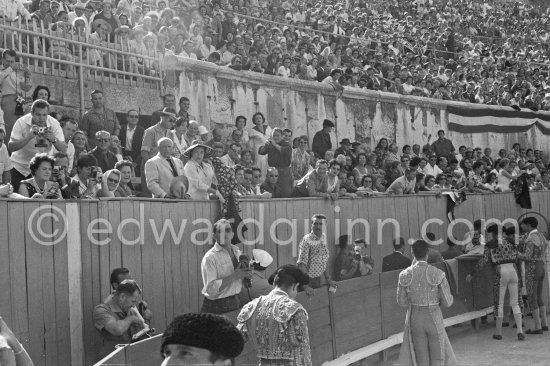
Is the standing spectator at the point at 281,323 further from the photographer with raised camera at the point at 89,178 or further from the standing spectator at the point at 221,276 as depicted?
the photographer with raised camera at the point at 89,178

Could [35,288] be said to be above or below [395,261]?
above

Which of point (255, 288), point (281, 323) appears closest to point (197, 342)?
point (281, 323)

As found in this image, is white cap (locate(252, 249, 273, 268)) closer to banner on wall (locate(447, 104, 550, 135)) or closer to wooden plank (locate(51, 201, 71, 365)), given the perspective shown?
wooden plank (locate(51, 201, 71, 365))

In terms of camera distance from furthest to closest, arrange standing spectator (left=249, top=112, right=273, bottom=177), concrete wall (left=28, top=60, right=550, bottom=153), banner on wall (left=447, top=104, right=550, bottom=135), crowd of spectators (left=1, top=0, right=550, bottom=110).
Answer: banner on wall (left=447, top=104, right=550, bottom=135), standing spectator (left=249, top=112, right=273, bottom=177), crowd of spectators (left=1, top=0, right=550, bottom=110), concrete wall (left=28, top=60, right=550, bottom=153)

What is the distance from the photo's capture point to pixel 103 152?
10.6 meters

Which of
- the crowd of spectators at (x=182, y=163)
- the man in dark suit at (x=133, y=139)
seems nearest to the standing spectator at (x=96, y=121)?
the crowd of spectators at (x=182, y=163)

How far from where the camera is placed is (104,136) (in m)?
10.6

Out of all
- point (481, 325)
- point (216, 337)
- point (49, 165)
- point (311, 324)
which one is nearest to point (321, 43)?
point (481, 325)

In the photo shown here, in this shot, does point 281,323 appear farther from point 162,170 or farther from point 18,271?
point 162,170

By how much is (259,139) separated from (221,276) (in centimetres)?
639

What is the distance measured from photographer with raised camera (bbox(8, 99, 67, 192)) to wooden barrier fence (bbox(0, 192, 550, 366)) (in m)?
1.13

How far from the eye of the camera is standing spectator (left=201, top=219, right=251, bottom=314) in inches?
338

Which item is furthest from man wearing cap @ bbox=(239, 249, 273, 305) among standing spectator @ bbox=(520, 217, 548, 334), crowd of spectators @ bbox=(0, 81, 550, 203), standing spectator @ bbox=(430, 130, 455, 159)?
standing spectator @ bbox=(430, 130, 455, 159)

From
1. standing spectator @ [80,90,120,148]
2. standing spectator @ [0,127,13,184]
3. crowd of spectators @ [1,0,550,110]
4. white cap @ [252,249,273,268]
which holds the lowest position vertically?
white cap @ [252,249,273,268]
